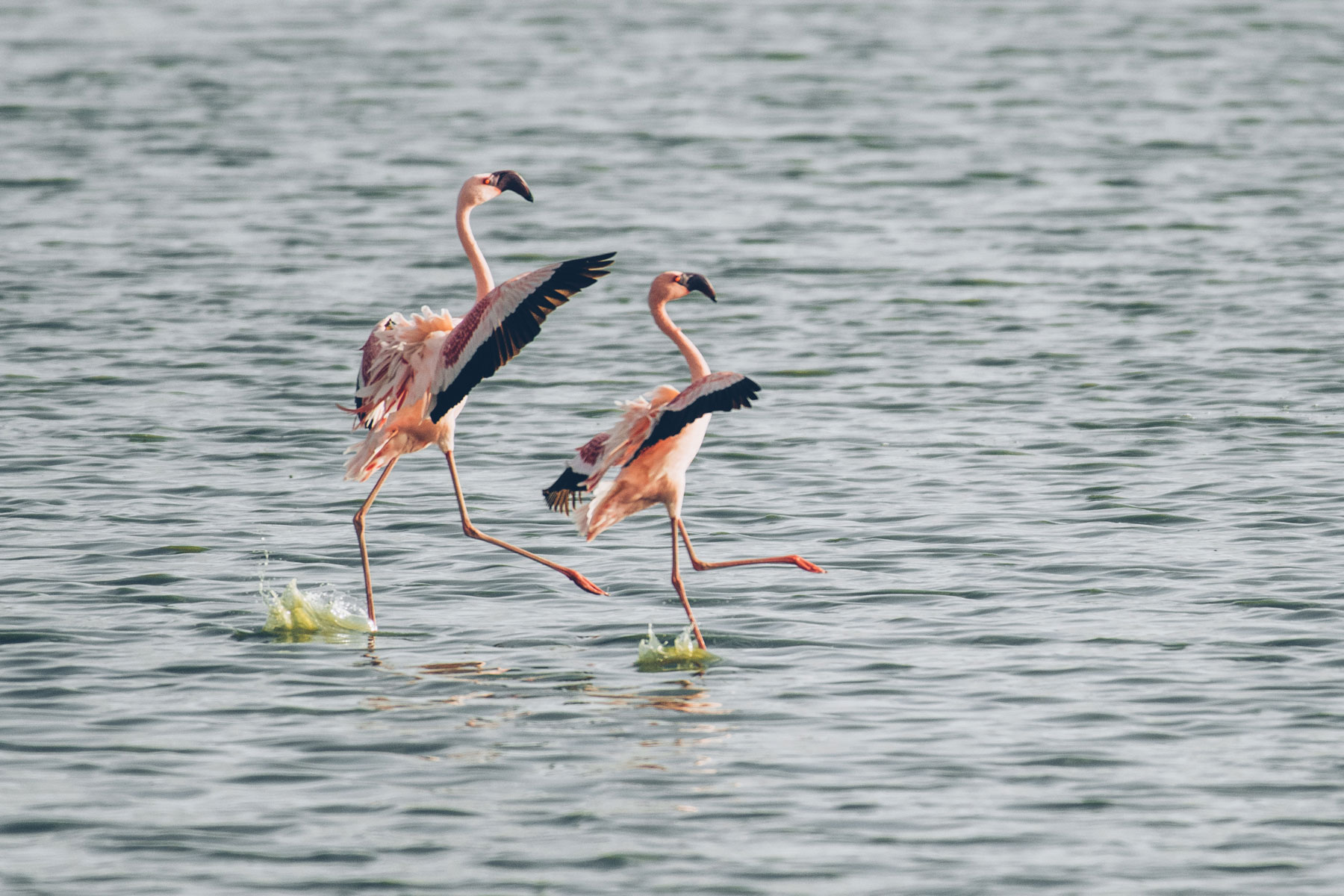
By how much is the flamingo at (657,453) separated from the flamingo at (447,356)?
15.0 inches

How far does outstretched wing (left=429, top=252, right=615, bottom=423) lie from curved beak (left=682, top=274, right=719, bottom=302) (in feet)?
1.89

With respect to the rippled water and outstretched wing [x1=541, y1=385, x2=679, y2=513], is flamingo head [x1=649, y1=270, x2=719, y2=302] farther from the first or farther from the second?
the rippled water

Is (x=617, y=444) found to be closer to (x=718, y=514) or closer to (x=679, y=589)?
(x=679, y=589)

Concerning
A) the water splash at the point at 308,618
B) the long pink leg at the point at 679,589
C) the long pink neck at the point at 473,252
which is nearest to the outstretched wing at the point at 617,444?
the long pink leg at the point at 679,589

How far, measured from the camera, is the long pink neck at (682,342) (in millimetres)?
10117

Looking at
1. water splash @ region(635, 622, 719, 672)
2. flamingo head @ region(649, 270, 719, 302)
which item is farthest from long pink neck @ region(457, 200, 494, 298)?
water splash @ region(635, 622, 719, 672)

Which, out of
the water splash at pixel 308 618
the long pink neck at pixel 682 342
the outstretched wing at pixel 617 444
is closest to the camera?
the outstretched wing at pixel 617 444

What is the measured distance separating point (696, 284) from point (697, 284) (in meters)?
0.03

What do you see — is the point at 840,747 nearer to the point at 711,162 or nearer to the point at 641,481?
the point at 641,481

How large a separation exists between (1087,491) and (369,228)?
452 inches

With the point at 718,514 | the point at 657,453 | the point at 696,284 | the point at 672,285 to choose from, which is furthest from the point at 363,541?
the point at 718,514

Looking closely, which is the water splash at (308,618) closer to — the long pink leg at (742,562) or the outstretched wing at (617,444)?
the outstretched wing at (617,444)

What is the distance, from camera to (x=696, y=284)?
33.9 ft

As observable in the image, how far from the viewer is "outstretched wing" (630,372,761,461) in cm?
941
